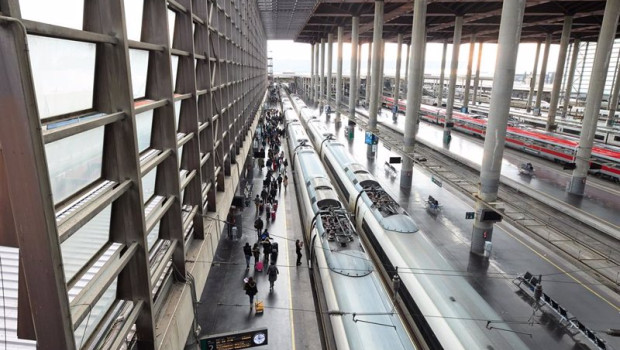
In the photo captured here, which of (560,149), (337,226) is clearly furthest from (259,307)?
(560,149)

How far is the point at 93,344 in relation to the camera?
6.05 meters

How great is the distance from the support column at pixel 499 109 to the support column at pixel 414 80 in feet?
29.6

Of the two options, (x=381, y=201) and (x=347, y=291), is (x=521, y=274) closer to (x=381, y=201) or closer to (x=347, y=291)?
(x=381, y=201)

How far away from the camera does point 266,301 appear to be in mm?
14938

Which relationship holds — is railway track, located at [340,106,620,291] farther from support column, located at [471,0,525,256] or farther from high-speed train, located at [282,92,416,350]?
high-speed train, located at [282,92,416,350]

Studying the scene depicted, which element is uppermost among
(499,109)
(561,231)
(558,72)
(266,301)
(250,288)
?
(558,72)

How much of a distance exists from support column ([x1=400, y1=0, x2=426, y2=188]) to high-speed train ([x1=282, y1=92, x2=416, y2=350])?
45.2 feet

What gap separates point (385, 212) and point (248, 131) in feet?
61.2

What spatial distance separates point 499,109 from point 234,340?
15981mm

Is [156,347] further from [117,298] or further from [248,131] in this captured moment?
[248,131]

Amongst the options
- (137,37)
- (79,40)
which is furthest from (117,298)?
(137,37)

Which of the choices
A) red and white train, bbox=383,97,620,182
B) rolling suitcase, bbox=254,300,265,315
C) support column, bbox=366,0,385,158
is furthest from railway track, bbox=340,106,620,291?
rolling suitcase, bbox=254,300,265,315

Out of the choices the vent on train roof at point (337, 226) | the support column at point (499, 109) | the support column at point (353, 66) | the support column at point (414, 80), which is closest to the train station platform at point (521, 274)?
the support column at point (499, 109)

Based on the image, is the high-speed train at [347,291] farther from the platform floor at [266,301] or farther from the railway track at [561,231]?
the railway track at [561,231]
